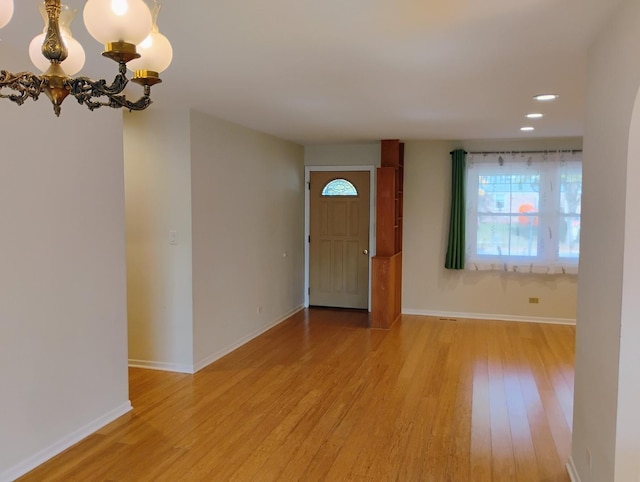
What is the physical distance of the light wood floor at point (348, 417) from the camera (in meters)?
2.91

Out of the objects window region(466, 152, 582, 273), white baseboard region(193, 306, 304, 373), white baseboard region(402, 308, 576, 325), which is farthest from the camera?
white baseboard region(402, 308, 576, 325)

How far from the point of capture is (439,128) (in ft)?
18.1

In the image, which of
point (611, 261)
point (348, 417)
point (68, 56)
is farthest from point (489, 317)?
point (68, 56)

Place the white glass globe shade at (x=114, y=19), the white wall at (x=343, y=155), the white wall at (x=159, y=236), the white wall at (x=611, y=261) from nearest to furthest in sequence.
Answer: the white glass globe shade at (x=114, y=19)
the white wall at (x=611, y=261)
the white wall at (x=159, y=236)
the white wall at (x=343, y=155)

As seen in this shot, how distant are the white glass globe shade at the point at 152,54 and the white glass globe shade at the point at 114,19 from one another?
25 cm

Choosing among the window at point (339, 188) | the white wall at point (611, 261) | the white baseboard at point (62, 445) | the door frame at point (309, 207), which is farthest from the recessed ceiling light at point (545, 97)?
the white baseboard at point (62, 445)

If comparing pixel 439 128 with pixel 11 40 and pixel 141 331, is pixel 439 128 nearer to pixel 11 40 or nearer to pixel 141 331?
pixel 141 331

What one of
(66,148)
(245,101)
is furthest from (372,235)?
(66,148)

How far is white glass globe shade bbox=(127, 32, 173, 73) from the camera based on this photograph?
5.08 feet

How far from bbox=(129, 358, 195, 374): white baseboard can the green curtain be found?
12.2 ft

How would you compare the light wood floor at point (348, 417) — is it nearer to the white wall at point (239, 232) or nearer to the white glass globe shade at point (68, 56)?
the white wall at point (239, 232)

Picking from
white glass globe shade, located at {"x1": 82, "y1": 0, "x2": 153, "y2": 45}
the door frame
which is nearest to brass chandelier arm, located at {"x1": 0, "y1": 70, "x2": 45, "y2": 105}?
white glass globe shade, located at {"x1": 82, "y1": 0, "x2": 153, "y2": 45}

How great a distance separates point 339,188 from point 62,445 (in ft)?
16.2

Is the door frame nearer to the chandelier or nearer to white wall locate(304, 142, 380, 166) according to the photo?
white wall locate(304, 142, 380, 166)
